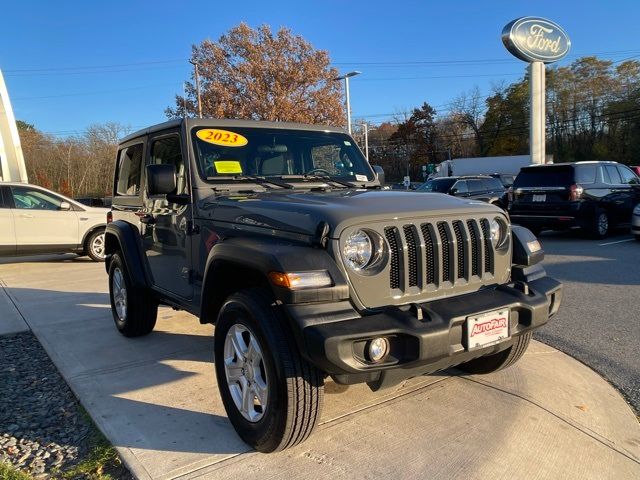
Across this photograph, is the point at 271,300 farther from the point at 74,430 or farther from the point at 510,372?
the point at 510,372

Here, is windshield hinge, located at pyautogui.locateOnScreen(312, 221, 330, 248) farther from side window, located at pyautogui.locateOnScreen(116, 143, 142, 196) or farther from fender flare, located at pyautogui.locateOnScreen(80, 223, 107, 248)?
fender flare, located at pyautogui.locateOnScreen(80, 223, 107, 248)

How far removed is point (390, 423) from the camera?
326cm

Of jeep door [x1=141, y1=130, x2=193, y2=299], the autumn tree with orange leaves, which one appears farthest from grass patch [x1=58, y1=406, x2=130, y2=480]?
the autumn tree with orange leaves

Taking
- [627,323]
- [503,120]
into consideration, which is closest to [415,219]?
[627,323]

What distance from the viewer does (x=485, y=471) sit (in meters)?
2.72

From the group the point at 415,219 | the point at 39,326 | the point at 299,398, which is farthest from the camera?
the point at 39,326

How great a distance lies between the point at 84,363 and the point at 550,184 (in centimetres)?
1044

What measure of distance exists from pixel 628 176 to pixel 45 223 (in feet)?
43.5

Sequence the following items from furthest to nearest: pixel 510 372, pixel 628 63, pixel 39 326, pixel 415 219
→ pixel 628 63 < pixel 39 326 < pixel 510 372 < pixel 415 219

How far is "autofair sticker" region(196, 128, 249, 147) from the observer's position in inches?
158

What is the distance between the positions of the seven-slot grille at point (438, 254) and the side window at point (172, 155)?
187 centimetres

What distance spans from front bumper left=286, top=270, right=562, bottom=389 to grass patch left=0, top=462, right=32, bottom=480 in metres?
1.70

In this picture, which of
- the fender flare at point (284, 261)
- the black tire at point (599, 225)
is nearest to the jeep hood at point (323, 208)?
the fender flare at point (284, 261)

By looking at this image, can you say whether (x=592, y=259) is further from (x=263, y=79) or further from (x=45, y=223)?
(x=263, y=79)
